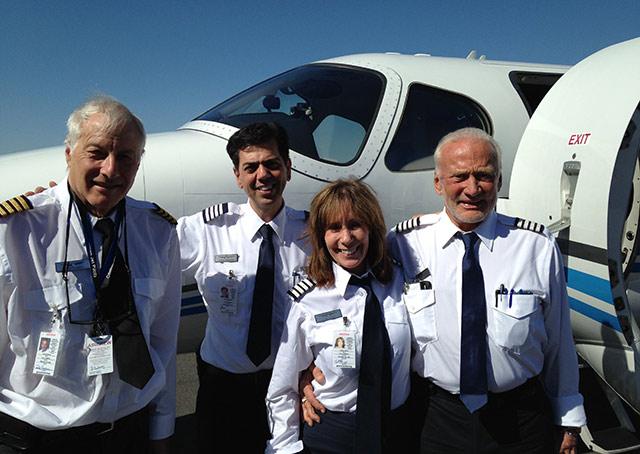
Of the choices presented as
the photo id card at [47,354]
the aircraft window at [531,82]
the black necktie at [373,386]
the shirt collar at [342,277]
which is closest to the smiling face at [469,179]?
the shirt collar at [342,277]

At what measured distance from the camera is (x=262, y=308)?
87.5 inches

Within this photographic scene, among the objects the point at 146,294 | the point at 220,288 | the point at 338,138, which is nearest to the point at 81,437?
the point at 146,294

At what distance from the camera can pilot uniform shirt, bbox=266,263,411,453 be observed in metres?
1.90

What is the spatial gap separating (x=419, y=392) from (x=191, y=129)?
267 cm

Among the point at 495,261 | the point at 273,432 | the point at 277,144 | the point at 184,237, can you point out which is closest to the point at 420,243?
the point at 495,261

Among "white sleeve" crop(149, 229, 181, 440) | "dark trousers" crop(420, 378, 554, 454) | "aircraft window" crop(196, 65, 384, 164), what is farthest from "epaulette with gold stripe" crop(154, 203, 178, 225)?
"aircraft window" crop(196, 65, 384, 164)

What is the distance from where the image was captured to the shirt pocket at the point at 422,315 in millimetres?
1914

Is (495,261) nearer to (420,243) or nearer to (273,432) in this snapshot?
(420,243)

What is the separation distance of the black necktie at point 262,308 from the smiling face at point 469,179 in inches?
35.6

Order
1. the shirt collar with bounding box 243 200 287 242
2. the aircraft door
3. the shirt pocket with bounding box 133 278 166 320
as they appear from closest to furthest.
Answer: the shirt pocket with bounding box 133 278 166 320 < the shirt collar with bounding box 243 200 287 242 < the aircraft door

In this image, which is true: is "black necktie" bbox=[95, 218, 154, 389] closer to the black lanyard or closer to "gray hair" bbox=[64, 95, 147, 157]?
the black lanyard

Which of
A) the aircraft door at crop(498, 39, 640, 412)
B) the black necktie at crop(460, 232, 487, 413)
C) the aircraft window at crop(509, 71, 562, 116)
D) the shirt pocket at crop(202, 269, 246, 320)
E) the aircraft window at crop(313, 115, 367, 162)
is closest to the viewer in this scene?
the black necktie at crop(460, 232, 487, 413)

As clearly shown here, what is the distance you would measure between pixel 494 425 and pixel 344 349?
654mm

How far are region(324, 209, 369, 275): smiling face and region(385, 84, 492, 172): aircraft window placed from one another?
5.48 ft
